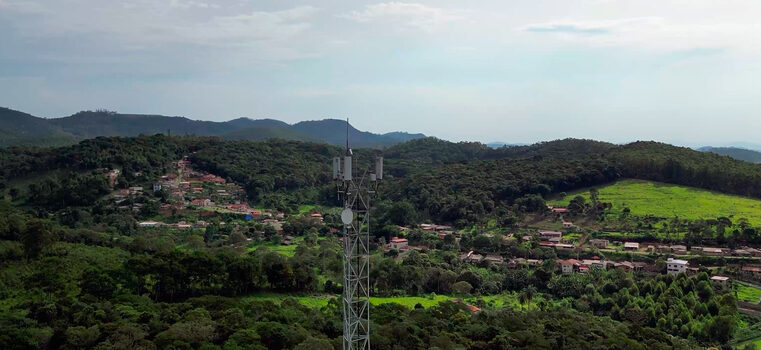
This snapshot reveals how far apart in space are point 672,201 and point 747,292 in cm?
2130

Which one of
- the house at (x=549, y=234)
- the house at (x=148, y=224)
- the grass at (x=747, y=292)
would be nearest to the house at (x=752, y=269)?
the grass at (x=747, y=292)

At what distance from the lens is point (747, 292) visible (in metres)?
33.9

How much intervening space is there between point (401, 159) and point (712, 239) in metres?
69.5

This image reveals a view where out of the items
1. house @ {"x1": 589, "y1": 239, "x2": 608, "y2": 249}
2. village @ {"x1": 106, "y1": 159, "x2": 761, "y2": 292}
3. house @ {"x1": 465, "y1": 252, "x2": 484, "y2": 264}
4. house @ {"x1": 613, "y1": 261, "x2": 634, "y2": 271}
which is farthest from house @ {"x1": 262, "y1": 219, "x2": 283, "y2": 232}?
house @ {"x1": 613, "y1": 261, "x2": 634, "y2": 271}

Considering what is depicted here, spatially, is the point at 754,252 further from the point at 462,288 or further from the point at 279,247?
the point at 279,247

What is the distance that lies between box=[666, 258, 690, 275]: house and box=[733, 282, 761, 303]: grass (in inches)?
122

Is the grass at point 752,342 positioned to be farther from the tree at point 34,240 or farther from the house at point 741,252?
the tree at point 34,240

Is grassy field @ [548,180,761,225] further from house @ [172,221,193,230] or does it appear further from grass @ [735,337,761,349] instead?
house @ [172,221,193,230]

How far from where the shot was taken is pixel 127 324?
2123 cm

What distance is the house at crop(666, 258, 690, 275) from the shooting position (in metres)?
37.3

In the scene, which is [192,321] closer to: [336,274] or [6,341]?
[6,341]

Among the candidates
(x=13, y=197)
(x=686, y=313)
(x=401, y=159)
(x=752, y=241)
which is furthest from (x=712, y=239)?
(x=401, y=159)

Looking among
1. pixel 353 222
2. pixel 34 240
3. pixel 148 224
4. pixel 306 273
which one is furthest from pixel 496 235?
pixel 353 222

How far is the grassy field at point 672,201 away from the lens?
162 ft
